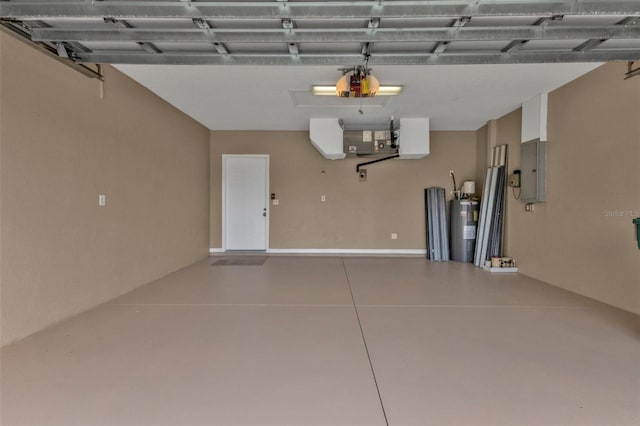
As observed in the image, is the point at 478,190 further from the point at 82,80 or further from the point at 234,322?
the point at 82,80

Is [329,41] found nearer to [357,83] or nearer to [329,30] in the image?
[329,30]

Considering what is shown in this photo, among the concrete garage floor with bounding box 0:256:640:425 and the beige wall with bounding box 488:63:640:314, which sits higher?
the beige wall with bounding box 488:63:640:314

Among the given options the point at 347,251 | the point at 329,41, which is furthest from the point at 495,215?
the point at 329,41

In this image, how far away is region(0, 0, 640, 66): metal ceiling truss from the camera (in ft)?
6.33

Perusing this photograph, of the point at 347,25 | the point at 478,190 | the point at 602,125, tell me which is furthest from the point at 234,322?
the point at 478,190

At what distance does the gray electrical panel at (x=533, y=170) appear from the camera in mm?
4219

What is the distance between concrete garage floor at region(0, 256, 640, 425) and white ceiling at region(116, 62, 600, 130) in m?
2.69

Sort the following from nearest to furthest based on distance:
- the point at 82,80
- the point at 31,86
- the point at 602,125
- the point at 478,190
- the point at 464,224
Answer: the point at 31,86
the point at 82,80
the point at 602,125
the point at 464,224
the point at 478,190

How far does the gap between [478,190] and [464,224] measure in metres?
0.99

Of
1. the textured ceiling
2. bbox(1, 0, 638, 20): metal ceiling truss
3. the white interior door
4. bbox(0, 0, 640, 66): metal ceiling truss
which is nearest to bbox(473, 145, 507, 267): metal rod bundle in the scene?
the textured ceiling

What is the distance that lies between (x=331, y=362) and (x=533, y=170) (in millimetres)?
4186

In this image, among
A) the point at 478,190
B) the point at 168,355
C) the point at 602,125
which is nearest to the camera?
the point at 168,355

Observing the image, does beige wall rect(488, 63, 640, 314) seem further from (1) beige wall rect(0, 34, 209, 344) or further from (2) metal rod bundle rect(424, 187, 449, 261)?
(1) beige wall rect(0, 34, 209, 344)

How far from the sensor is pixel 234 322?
2.73 m
